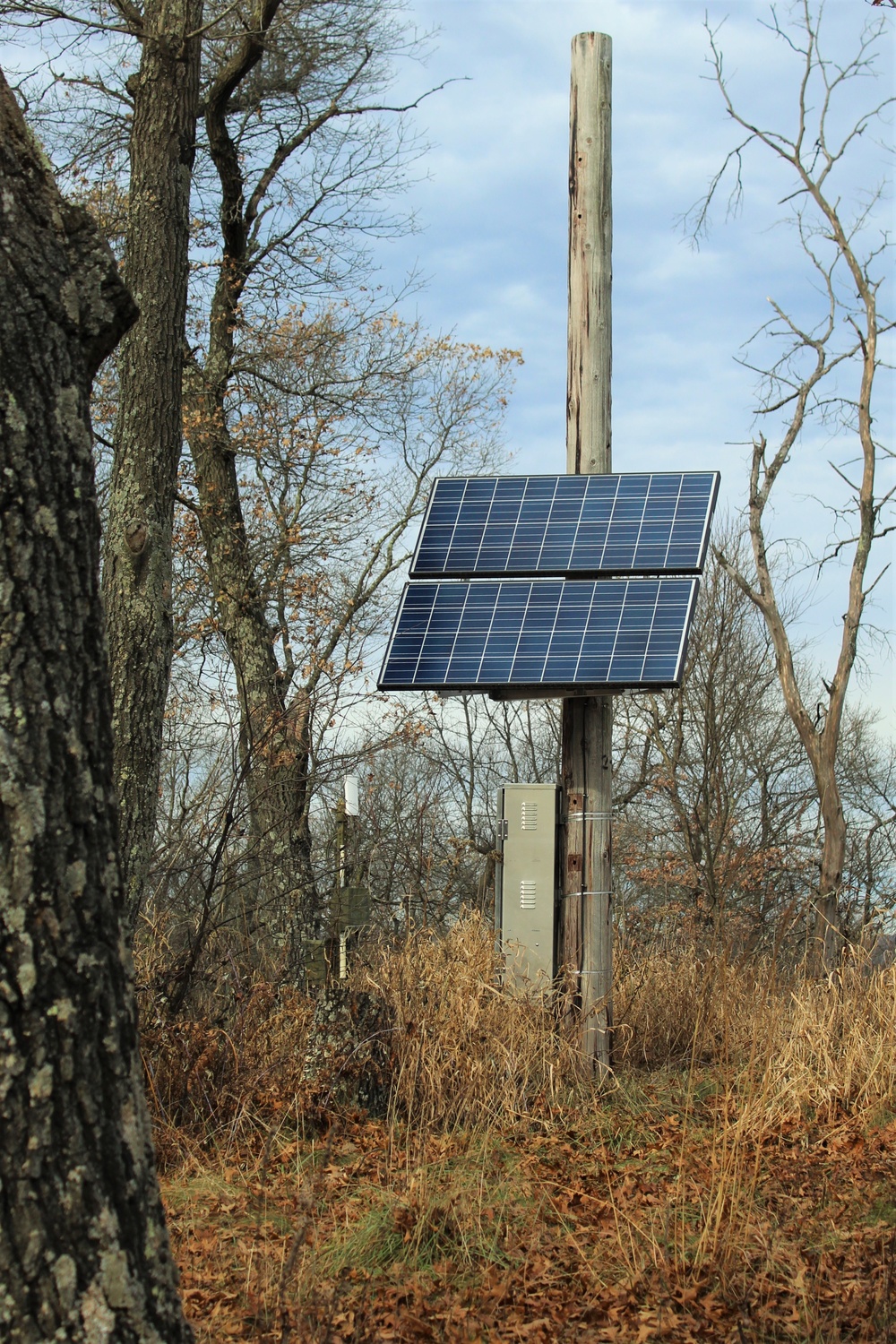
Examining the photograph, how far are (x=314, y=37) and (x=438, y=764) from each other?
14.9 m

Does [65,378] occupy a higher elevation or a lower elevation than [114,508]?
lower

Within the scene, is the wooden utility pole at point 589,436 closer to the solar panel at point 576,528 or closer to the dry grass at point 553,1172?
the solar panel at point 576,528

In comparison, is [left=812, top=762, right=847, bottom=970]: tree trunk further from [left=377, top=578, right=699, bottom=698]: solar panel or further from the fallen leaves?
the fallen leaves

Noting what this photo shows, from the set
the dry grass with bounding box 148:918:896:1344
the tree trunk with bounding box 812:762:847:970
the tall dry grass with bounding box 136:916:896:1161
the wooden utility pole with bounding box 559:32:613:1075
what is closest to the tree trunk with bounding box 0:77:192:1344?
the dry grass with bounding box 148:918:896:1344

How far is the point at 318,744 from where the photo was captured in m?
8.97

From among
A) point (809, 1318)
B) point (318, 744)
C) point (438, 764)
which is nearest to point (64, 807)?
point (809, 1318)

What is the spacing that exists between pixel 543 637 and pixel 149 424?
9.65 feet

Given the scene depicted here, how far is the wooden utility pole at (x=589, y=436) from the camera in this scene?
786 cm

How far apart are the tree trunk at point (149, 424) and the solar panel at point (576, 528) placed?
1665mm

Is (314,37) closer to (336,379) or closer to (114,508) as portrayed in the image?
(336,379)

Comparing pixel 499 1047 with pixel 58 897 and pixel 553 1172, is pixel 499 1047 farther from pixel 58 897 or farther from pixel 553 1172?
pixel 58 897

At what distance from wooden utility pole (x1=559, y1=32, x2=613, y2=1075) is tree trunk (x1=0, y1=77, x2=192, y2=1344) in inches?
203

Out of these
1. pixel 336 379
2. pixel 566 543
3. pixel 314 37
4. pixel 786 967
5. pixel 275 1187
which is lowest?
pixel 275 1187

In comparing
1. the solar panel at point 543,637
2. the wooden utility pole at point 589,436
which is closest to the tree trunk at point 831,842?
the wooden utility pole at point 589,436
